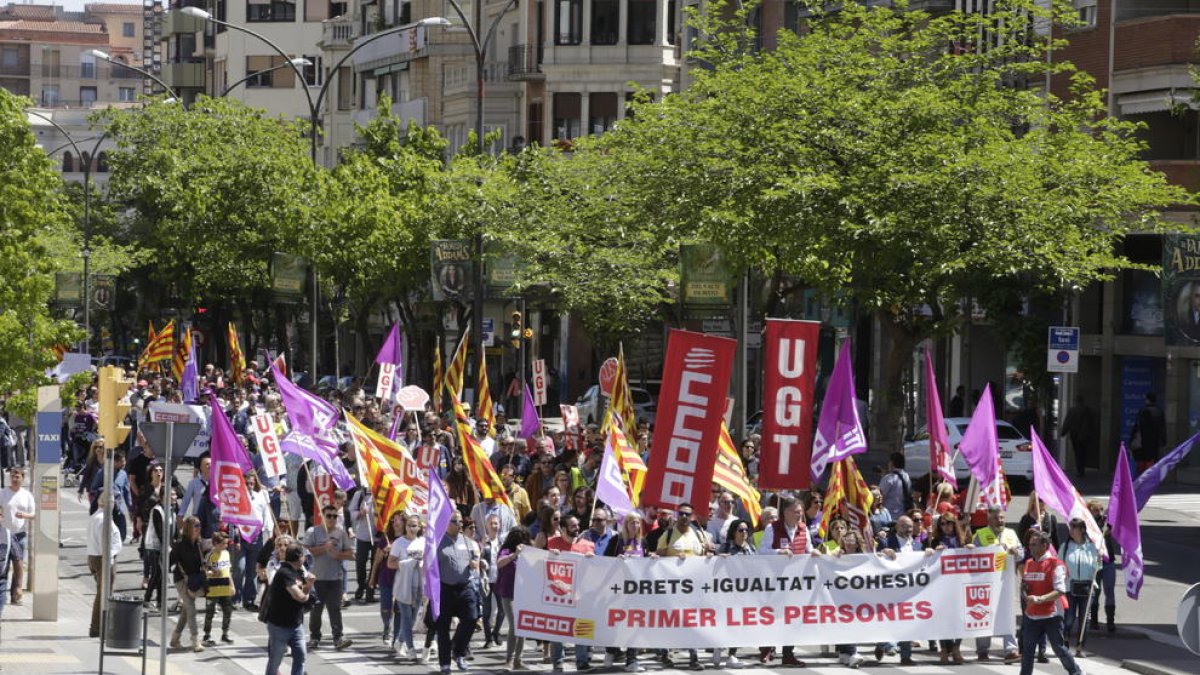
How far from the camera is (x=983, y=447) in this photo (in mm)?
22812

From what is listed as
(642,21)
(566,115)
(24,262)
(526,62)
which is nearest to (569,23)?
(526,62)

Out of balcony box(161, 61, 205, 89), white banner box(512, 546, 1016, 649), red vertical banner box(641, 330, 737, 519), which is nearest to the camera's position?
white banner box(512, 546, 1016, 649)

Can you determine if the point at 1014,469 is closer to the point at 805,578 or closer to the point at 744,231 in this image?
the point at 744,231

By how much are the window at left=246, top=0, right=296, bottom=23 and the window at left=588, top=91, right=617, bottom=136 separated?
162 ft

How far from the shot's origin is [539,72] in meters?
67.4

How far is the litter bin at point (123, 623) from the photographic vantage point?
65.4ft

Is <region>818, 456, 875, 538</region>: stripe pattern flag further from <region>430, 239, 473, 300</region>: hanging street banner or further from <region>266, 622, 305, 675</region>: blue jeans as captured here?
<region>430, 239, 473, 300</region>: hanging street banner

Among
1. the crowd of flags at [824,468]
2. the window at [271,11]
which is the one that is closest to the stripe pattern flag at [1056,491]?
the crowd of flags at [824,468]

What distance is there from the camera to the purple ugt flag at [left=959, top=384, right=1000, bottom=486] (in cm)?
2270

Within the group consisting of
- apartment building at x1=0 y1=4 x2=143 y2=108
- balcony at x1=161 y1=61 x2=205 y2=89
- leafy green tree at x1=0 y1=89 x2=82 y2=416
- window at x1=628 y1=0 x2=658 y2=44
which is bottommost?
leafy green tree at x1=0 y1=89 x2=82 y2=416

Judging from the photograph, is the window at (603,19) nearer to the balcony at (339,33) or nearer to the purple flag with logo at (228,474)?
the balcony at (339,33)

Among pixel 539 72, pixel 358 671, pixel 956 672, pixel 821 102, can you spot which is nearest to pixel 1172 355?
pixel 821 102

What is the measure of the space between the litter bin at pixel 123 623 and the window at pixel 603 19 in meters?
Answer: 47.1

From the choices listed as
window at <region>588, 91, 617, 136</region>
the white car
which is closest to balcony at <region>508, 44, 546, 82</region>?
window at <region>588, 91, 617, 136</region>
